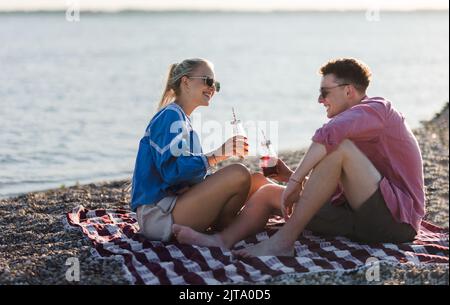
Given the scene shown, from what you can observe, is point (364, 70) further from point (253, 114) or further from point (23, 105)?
point (23, 105)

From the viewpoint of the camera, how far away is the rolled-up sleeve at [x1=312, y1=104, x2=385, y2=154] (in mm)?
4434

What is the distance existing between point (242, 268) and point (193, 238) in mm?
497

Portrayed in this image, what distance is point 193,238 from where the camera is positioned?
15.5ft

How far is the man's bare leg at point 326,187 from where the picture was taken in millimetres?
4473

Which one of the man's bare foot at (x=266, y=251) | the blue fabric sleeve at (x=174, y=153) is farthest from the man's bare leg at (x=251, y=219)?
the blue fabric sleeve at (x=174, y=153)

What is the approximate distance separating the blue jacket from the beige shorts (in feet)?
0.14

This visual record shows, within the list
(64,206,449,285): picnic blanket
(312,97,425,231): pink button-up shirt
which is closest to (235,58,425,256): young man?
(312,97,425,231): pink button-up shirt

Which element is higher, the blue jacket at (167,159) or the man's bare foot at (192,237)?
the blue jacket at (167,159)

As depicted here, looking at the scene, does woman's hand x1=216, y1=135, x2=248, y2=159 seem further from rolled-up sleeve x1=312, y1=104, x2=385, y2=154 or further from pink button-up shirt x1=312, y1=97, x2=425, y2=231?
pink button-up shirt x1=312, y1=97, x2=425, y2=231

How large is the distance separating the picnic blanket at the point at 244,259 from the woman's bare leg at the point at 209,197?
20 centimetres

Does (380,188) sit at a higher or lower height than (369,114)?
lower

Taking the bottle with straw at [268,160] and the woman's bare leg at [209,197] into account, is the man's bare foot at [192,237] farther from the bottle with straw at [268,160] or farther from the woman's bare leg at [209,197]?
the bottle with straw at [268,160]

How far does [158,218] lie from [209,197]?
1.32 ft
